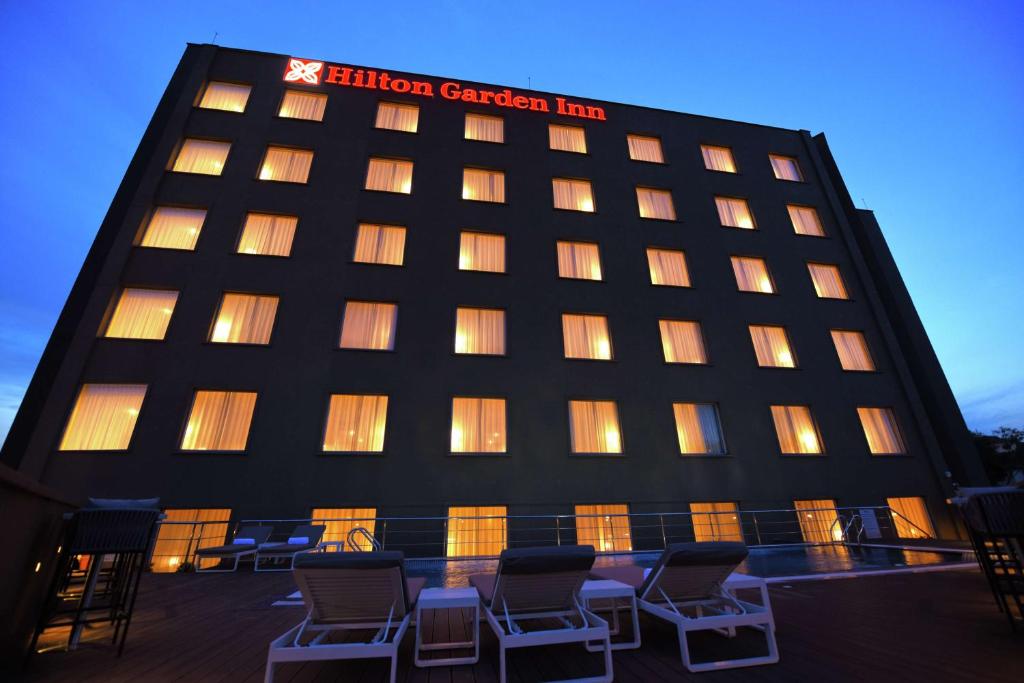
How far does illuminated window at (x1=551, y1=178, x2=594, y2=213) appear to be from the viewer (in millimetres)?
14617

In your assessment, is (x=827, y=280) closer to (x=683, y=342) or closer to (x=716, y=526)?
(x=683, y=342)

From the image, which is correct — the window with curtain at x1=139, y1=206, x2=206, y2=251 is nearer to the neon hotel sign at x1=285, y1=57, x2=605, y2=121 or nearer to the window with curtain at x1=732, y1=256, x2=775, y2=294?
the neon hotel sign at x1=285, y1=57, x2=605, y2=121

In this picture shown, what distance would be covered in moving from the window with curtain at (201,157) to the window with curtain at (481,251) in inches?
319

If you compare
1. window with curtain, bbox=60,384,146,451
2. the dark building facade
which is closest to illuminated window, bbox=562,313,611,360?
the dark building facade

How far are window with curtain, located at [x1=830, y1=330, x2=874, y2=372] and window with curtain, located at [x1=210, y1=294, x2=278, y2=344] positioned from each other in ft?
59.5

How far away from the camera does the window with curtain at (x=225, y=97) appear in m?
14.0

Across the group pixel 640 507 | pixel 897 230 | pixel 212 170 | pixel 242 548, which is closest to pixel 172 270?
pixel 212 170

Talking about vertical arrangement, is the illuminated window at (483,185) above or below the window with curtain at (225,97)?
below

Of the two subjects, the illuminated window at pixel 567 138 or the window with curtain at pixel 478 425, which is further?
the illuminated window at pixel 567 138

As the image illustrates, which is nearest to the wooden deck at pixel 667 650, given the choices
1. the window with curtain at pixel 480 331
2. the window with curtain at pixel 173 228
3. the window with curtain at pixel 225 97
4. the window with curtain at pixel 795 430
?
the window with curtain at pixel 795 430

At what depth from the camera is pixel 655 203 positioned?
603 inches

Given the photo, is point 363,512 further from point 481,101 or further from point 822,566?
point 481,101

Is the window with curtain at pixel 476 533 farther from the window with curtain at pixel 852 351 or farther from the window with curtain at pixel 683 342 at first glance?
the window with curtain at pixel 852 351

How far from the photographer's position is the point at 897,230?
12825 cm
